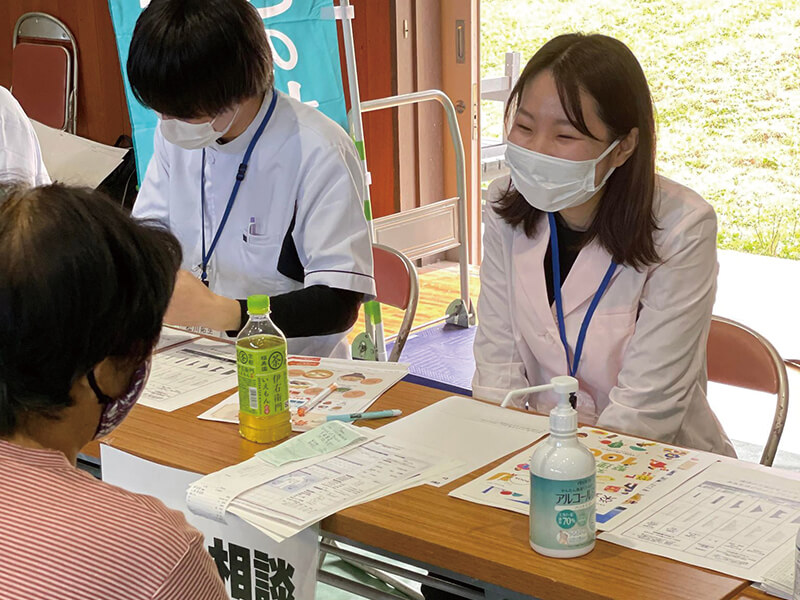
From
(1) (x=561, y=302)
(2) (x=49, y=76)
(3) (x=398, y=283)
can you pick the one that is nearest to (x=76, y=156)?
(2) (x=49, y=76)

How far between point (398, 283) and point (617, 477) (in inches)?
44.0


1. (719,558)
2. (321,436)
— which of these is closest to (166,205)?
(321,436)

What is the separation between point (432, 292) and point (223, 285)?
2877 mm

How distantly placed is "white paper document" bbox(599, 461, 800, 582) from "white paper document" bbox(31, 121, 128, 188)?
4055 millimetres

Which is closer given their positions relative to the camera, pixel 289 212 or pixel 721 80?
pixel 289 212

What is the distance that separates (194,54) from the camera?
1.87 meters

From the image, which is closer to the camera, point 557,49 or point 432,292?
point 557,49

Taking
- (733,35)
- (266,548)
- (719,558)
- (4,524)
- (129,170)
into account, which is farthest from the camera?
(733,35)

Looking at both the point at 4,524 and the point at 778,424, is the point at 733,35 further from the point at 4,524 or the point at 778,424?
the point at 4,524

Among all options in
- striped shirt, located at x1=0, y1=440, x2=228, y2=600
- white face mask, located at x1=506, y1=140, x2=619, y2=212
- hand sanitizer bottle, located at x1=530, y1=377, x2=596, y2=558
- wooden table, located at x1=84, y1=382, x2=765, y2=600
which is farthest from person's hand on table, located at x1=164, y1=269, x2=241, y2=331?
striped shirt, located at x1=0, y1=440, x2=228, y2=600

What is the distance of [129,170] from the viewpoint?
4957mm

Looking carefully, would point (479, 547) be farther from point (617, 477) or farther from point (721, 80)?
point (721, 80)

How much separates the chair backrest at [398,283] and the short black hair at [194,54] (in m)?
0.65

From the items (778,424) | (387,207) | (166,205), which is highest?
(166,205)
